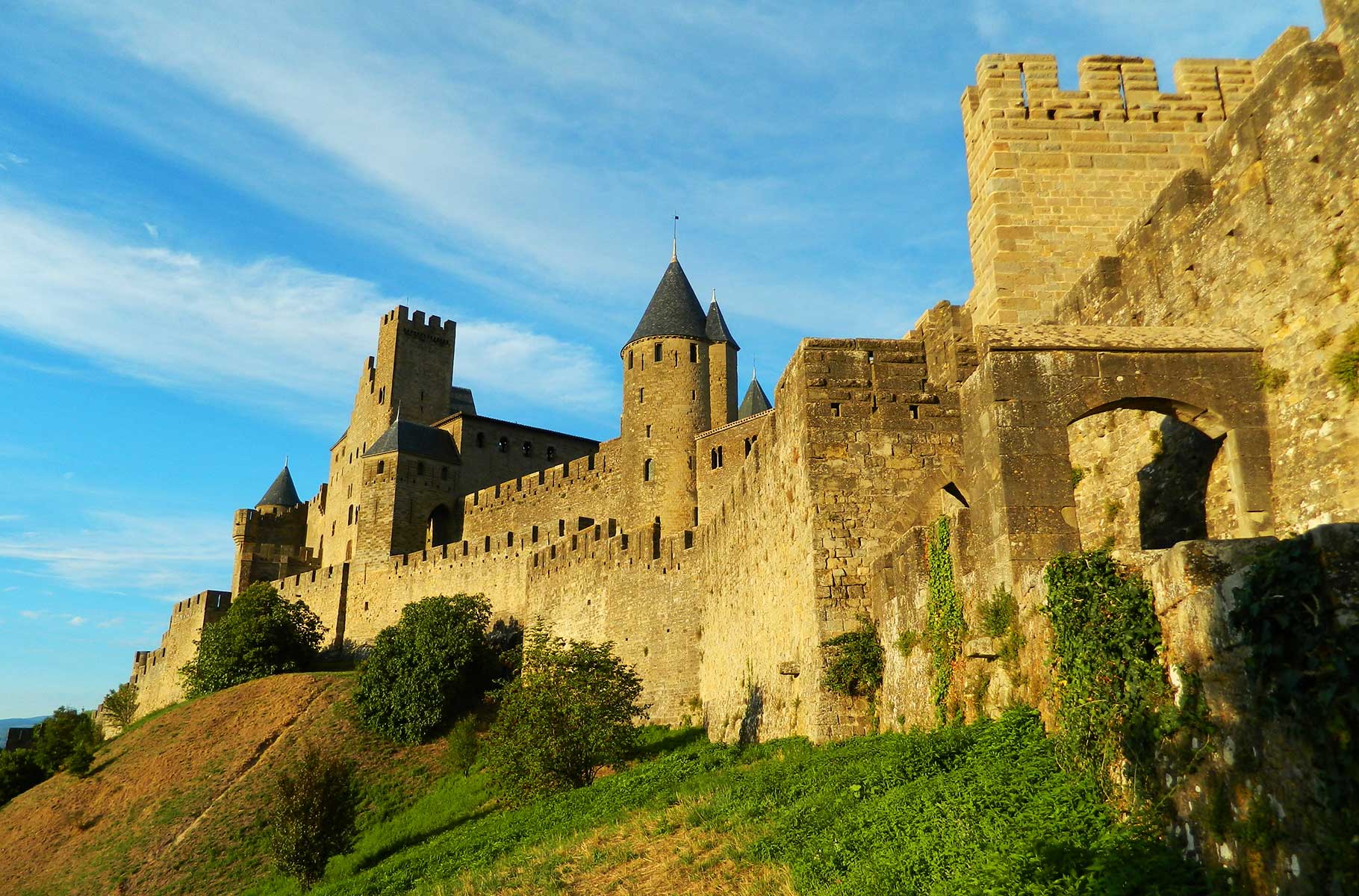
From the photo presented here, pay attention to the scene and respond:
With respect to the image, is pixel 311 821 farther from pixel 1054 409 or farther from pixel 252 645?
pixel 252 645

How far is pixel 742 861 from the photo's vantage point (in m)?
9.06

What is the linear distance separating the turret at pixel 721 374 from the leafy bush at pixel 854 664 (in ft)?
91.9

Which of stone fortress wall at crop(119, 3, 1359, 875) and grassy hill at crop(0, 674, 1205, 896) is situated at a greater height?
stone fortress wall at crop(119, 3, 1359, 875)

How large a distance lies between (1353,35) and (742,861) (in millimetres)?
8413

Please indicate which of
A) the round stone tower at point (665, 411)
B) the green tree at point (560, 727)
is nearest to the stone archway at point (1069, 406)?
the green tree at point (560, 727)

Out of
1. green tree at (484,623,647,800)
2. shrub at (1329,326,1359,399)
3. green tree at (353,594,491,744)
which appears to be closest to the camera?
shrub at (1329,326,1359,399)

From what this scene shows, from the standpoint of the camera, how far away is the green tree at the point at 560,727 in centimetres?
1895

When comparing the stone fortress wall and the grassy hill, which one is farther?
the stone fortress wall

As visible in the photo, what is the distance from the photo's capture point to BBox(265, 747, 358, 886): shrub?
21.0m

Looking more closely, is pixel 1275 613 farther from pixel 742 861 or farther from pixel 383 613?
pixel 383 613

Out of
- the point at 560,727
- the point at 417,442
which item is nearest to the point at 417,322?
the point at 417,442

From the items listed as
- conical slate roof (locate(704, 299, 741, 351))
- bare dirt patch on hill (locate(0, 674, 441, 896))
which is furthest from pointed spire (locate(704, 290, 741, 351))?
bare dirt patch on hill (locate(0, 674, 441, 896))

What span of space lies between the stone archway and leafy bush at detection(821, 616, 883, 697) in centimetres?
401

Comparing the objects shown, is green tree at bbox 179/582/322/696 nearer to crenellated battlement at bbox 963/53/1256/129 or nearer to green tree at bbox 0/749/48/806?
green tree at bbox 0/749/48/806
